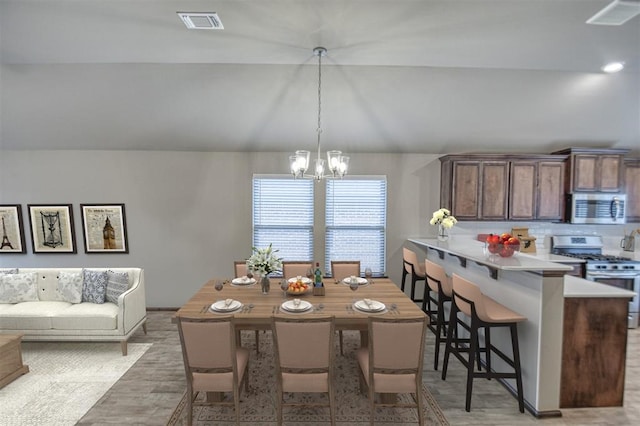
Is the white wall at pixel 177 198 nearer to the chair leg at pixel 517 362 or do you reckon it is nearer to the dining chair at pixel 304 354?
the chair leg at pixel 517 362

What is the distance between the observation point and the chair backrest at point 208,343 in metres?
2.20

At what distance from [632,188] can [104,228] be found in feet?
29.2

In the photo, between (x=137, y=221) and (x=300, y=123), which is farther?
(x=137, y=221)

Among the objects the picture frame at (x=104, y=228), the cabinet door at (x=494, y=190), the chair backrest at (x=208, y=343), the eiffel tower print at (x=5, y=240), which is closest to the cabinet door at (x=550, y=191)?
the cabinet door at (x=494, y=190)

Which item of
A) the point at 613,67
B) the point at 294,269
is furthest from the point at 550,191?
the point at 294,269

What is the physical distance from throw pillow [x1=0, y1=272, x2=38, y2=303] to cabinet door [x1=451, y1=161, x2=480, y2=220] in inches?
248

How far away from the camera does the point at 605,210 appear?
4621mm

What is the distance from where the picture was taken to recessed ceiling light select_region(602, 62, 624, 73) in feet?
11.4

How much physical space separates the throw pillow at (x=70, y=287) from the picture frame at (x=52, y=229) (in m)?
1.23

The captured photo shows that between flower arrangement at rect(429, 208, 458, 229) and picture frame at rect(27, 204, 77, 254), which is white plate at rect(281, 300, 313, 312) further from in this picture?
picture frame at rect(27, 204, 77, 254)

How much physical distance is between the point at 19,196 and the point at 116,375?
13.0ft

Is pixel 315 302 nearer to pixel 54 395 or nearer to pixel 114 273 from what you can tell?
pixel 54 395

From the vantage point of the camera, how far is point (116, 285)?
4000 mm

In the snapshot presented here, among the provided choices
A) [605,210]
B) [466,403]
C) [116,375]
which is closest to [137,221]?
[116,375]
